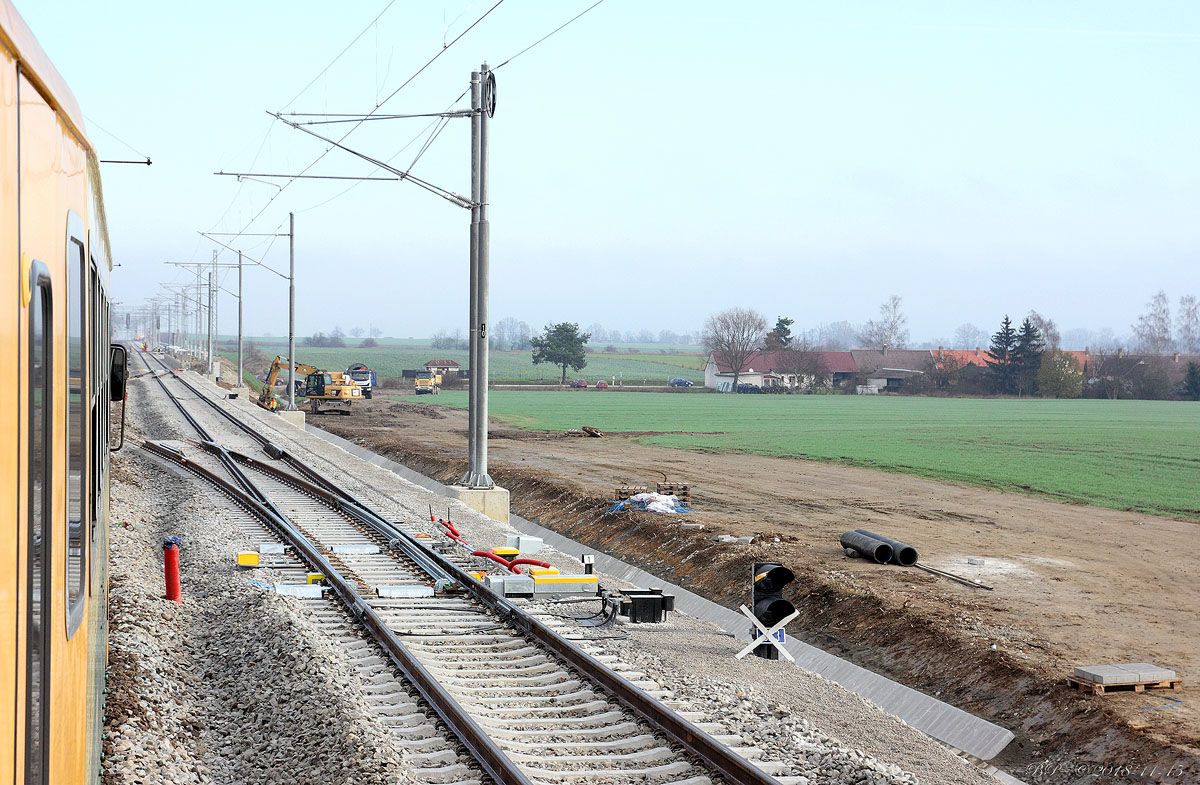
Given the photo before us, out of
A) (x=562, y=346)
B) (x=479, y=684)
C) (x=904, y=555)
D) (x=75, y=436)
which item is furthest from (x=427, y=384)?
(x=75, y=436)

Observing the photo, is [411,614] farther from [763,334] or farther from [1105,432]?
[763,334]

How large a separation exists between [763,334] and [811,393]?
3219cm

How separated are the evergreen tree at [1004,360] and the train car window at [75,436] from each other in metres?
130

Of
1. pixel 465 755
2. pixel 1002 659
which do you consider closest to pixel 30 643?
pixel 465 755

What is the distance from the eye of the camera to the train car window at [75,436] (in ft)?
11.1

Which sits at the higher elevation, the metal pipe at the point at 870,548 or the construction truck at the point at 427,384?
the construction truck at the point at 427,384

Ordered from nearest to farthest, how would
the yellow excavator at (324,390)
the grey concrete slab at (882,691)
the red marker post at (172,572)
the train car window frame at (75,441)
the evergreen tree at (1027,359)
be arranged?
1. the train car window frame at (75,441)
2. the grey concrete slab at (882,691)
3. the red marker post at (172,572)
4. the yellow excavator at (324,390)
5. the evergreen tree at (1027,359)

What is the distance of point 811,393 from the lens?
134 m

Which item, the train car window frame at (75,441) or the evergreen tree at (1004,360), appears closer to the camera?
the train car window frame at (75,441)

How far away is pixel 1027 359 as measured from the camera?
4943 inches

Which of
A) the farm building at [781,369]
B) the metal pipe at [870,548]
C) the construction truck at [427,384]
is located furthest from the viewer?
the farm building at [781,369]

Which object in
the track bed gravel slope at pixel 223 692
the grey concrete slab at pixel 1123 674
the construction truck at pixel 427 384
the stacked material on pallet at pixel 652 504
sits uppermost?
the construction truck at pixel 427 384

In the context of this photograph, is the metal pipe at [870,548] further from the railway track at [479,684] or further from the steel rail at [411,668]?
the steel rail at [411,668]

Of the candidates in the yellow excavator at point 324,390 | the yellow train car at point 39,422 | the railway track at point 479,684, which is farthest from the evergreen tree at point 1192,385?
the yellow train car at point 39,422
